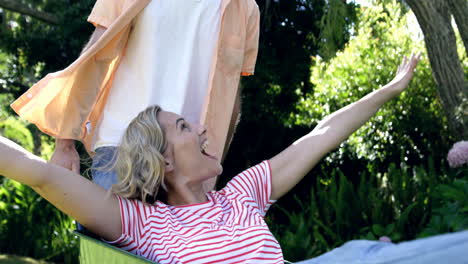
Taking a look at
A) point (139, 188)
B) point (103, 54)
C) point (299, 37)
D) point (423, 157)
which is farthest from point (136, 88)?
point (423, 157)

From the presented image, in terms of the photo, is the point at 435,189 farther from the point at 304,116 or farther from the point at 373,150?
the point at 304,116

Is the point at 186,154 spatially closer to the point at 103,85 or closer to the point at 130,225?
the point at 130,225

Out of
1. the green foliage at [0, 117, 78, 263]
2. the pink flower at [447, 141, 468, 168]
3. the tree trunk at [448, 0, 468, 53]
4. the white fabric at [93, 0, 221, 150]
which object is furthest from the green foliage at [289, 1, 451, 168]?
the white fabric at [93, 0, 221, 150]

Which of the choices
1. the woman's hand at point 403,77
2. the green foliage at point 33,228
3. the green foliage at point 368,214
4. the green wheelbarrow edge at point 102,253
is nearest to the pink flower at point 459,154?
the green foliage at point 368,214

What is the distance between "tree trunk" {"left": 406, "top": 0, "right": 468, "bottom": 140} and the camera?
363 cm

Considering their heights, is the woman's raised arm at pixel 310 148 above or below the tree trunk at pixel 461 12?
below

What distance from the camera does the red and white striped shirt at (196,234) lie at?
1.74 m

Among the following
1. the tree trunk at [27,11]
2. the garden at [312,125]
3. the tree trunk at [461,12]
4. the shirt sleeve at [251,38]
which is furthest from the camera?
the tree trunk at [27,11]

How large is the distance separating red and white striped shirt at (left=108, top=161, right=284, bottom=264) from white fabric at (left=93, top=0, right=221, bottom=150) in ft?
1.34

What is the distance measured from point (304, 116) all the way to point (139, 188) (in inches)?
168

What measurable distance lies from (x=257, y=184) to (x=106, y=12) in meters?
0.79

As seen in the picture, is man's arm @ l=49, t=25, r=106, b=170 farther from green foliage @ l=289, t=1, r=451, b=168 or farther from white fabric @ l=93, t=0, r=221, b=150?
green foliage @ l=289, t=1, r=451, b=168

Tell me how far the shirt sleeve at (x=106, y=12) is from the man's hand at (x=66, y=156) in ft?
1.36

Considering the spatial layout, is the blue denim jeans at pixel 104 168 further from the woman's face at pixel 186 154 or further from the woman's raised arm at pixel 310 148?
the woman's raised arm at pixel 310 148
